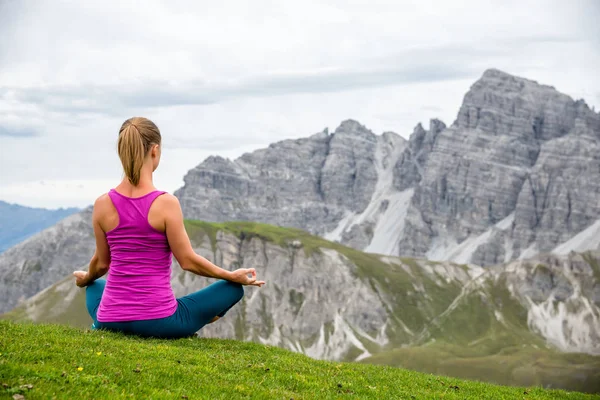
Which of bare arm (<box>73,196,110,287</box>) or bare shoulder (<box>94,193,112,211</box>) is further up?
bare shoulder (<box>94,193,112,211</box>)

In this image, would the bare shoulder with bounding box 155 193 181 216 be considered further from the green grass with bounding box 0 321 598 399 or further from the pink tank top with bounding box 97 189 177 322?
the green grass with bounding box 0 321 598 399

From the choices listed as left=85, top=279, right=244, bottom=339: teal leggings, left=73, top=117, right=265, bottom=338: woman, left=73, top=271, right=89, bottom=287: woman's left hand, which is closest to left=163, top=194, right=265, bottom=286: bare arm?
left=73, top=117, right=265, bottom=338: woman

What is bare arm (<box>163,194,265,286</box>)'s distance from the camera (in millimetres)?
15133

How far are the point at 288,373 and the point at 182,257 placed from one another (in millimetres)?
3503

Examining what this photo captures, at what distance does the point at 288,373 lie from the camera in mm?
15805

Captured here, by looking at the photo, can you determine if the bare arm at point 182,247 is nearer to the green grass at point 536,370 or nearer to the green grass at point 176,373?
the green grass at point 176,373

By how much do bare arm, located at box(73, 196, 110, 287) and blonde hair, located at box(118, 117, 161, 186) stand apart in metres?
0.98

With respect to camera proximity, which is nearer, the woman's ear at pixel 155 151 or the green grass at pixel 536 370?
the woman's ear at pixel 155 151

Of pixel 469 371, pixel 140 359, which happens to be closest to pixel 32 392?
pixel 140 359

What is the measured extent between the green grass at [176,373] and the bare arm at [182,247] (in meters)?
1.86

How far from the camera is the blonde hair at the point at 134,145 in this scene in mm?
14984

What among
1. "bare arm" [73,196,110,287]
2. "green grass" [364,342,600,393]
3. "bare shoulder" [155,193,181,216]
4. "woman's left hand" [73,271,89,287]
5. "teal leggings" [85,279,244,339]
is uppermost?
"bare shoulder" [155,193,181,216]

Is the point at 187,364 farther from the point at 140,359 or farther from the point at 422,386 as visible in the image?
the point at 422,386

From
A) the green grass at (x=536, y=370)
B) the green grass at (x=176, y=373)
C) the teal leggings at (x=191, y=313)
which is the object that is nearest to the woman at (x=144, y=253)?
the teal leggings at (x=191, y=313)
